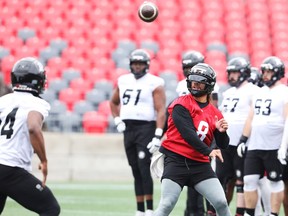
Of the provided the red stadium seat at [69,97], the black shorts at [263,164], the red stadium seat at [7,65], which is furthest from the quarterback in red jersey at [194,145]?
the red stadium seat at [7,65]

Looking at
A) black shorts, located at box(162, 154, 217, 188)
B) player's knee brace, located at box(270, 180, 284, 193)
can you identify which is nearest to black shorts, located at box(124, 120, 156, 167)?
player's knee brace, located at box(270, 180, 284, 193)

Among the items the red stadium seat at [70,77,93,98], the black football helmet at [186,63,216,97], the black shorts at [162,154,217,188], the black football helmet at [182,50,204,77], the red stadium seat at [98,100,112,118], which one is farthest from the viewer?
the red stadium seat at [70,77,93,98]

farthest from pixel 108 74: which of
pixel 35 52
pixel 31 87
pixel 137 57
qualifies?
pixel 31 87

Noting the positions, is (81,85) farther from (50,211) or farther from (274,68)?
(50,211)

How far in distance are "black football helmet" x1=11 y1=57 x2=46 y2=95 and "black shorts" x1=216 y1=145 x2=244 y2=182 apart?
12.3ft

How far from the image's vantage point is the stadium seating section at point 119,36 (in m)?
19.5

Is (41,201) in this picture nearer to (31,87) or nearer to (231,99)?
(31,87)

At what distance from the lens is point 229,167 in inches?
412

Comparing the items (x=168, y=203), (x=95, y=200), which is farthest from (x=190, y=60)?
(x=95, y=200)

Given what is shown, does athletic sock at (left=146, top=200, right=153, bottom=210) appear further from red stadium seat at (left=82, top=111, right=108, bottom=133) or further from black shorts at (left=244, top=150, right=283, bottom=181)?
red stadium seat at (left=82, top=111, right=108, bottom=133)

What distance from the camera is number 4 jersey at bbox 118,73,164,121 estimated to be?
10.6 meters

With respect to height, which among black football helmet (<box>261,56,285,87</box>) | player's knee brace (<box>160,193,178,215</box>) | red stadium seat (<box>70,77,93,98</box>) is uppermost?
black football helmet (<box>261,56,285,87</box>)

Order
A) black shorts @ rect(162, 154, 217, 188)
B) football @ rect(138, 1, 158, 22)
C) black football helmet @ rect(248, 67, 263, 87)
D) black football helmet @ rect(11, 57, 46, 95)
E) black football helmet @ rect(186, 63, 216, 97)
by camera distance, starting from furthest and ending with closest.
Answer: black football helmet @ rect(248, 67, 263, 87)
football @ rect(138, 1, 158, 22)
black football helmet @ rect(186, 63, 216, 97)
black shorts @ rect(162, 154, 217, 188)
black football helmet @ rect(11, 57, 46, 95)

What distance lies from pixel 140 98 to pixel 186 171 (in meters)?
2.91
